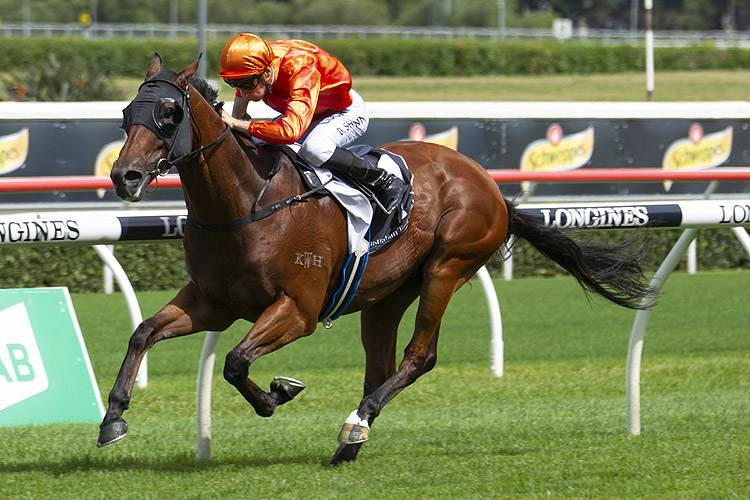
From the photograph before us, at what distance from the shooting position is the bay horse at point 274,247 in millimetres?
3066

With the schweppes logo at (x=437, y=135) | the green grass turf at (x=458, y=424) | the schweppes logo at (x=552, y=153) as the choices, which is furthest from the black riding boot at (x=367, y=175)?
the schweppes logo at (x=552, y=153)

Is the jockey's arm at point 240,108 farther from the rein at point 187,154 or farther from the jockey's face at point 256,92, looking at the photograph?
the rein at point 187,154

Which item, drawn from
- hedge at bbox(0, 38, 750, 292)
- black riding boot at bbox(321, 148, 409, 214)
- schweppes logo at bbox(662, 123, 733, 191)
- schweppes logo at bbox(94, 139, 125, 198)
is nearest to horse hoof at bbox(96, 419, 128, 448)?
black riding boot at bbox(321, 148, 409, 214)

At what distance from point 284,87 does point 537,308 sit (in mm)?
4691

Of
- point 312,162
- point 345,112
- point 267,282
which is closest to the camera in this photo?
point 267,282

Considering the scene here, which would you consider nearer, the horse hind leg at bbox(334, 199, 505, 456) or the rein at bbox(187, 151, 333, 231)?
the rein at bbox(187, 151, 333, 231)

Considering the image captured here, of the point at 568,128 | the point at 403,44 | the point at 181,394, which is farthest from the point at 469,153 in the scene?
the point at 403,44

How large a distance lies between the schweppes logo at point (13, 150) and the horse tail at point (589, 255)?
5.54 m

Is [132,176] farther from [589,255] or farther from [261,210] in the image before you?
[589,255]

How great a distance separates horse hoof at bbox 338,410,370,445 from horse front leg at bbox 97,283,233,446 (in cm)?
53

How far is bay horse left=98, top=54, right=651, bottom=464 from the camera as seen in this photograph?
10.1 ft

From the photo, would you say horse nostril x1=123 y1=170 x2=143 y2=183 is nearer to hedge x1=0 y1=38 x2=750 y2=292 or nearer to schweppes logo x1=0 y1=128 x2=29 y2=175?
schweppes logo x1=0 y1=128 x2=29 y2=175

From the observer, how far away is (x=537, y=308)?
7.80 metres

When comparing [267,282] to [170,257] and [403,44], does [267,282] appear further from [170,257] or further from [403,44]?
[403,44]
